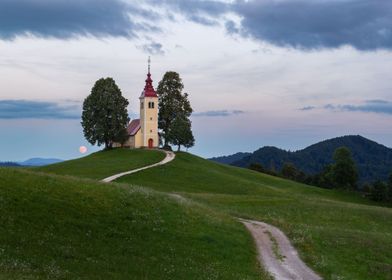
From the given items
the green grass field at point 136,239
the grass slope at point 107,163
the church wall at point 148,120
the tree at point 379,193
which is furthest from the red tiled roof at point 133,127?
the green grass field at point 136,239

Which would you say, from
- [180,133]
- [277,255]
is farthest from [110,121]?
[277,255]

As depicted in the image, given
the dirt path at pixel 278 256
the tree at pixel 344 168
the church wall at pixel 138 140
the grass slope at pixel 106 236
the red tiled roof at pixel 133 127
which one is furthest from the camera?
the tree at pixel 344 168

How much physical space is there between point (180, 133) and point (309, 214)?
196 feet

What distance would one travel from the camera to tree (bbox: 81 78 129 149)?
11419cm

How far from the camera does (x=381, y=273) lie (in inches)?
1278

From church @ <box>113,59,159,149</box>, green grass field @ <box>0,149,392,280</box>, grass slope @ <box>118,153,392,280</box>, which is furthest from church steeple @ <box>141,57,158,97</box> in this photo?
green grass field @ <box>0,149,392,280</box>

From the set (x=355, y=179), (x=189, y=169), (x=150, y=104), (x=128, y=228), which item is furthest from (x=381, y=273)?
(x=355, y=179)

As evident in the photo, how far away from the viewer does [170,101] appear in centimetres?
12406

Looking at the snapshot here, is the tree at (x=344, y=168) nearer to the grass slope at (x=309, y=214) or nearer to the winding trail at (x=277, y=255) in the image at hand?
the grass slope at (x=309, y=214)

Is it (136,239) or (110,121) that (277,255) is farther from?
(110,121)

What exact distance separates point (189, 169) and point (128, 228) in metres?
65.9

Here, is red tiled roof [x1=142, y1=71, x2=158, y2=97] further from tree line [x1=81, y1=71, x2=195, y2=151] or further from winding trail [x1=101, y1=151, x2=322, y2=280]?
winding trail [x1=101, y1=151, x2=322, y2=280]

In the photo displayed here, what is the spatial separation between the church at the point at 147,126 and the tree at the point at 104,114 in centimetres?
453

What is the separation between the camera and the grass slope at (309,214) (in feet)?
111
